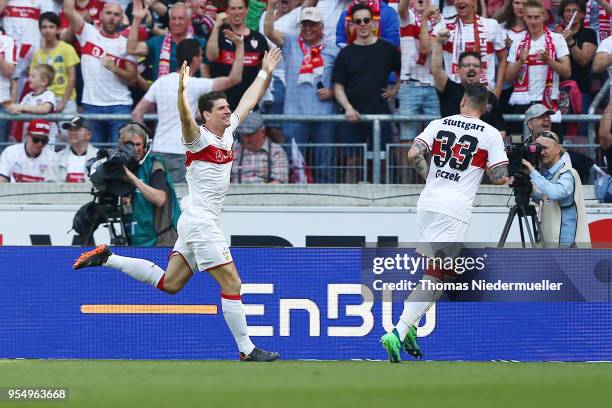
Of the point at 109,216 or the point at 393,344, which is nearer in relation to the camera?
the point at 393,344

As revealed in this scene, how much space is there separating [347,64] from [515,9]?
2.01m

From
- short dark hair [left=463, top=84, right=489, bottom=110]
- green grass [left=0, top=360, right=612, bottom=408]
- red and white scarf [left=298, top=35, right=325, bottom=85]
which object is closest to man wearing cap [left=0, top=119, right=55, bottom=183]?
red and white scarf [left=298, top=35, right=325, bottom=85]

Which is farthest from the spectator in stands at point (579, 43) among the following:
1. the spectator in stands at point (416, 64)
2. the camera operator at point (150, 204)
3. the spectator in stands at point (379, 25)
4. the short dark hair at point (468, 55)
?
the camera operator at point (150, 204)

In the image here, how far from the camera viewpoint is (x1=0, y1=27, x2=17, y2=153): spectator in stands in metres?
14.9

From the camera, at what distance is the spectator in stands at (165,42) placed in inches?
582

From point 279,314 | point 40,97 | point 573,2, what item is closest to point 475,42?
point 573,2

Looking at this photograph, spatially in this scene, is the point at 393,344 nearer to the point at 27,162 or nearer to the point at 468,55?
the point at 468,55

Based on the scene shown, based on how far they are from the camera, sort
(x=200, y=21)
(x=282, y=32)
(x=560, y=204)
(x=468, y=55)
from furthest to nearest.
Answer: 1. (x=200, y=21)
2. (x=282, y=32)
3. (x=468, y=55)
4. (x=560, y=204)

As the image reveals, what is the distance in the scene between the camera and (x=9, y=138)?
1512cm

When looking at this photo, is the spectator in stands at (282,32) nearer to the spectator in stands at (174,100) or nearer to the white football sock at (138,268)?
the spectator in stands at (174,100)

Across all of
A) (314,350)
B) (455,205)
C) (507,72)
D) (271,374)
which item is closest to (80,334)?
(314,350)

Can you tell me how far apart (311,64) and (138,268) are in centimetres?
454

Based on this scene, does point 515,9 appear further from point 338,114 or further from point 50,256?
point 50,256

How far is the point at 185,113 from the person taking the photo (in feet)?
32.4
